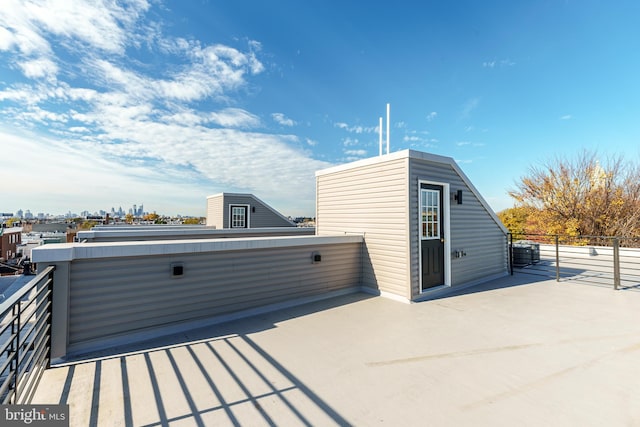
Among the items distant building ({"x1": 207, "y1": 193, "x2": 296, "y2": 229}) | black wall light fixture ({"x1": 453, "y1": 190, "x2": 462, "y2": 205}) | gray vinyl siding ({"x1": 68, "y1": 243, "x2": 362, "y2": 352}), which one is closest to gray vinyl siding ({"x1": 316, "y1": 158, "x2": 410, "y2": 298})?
gray vinyl siding ({"x1": 68, "y1": 243, "x2": 362, "y2": 352})

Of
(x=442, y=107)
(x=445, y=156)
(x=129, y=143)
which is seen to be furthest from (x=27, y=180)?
(x=442, y=107)

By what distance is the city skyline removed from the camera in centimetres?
566

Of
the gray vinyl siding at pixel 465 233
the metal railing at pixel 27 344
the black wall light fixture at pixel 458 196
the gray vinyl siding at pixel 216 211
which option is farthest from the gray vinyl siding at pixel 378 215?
the gray vinyl siding at pixel 216 211

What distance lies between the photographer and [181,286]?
348 cm

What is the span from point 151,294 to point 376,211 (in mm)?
4040

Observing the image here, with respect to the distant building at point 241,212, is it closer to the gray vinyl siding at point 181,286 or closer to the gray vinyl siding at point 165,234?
the gray vinyl siding at point 165,234

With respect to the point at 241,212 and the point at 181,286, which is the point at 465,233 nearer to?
the point at 181,286

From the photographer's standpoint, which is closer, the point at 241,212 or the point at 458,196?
the point at 458,196

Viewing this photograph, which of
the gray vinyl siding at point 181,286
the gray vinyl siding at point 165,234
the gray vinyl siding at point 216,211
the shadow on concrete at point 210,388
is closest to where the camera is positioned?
the shadow on concrete at point 210,388

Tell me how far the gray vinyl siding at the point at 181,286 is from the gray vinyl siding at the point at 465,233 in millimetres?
1825

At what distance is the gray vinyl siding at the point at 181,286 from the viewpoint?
2.88 m

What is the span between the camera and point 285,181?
48.6 feet

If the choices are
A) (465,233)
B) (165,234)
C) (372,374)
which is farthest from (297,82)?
(372,374)

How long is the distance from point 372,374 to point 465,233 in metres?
4.55
